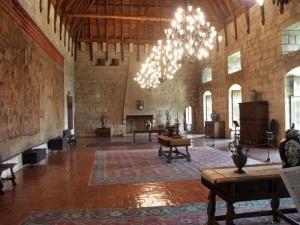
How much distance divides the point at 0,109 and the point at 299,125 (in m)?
8.06

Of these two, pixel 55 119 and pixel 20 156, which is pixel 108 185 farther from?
pixel 55 119

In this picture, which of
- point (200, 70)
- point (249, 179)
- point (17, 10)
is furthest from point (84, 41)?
point (249, 179)

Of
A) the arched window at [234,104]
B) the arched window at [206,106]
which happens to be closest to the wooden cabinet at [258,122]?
the arched window at [234,104]

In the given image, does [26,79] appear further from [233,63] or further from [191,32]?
[233,63]

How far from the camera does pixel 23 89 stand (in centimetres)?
595

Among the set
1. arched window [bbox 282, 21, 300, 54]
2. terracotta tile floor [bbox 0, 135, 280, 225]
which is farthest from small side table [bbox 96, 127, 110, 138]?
arched window [bbox 282, 21, 300, 54]

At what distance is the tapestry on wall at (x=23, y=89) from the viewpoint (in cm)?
491

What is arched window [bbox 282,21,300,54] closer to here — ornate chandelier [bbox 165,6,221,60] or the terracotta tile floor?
ornate chandelier [bbox 165,6,221,60]

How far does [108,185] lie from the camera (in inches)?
181

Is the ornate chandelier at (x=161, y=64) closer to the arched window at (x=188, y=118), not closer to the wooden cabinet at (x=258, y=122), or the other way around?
the wooden cabinet at (x=258, y=122)

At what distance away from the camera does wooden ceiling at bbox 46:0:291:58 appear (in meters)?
11.3

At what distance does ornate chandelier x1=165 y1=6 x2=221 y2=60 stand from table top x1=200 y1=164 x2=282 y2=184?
4231 mm

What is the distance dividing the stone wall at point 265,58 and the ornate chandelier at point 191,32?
2.91 meters

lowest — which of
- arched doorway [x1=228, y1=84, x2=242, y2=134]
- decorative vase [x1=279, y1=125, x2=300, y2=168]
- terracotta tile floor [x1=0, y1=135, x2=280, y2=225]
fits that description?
terracotta tile floor [x1=0, y1=135, x2=280, y2=225]
